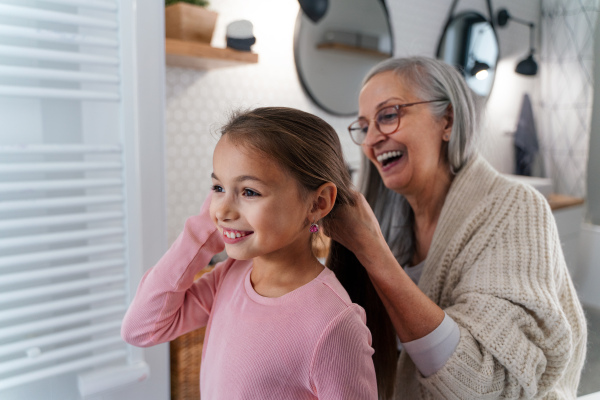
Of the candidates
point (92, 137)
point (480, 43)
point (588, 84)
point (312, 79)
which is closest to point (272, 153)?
point (92, 137)

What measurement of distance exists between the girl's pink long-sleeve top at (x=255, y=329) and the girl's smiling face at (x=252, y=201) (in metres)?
0.10

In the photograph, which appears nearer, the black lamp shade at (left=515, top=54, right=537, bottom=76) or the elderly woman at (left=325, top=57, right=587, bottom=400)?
the elderly woman at (left=325, top=57, right=587, bottom=400)

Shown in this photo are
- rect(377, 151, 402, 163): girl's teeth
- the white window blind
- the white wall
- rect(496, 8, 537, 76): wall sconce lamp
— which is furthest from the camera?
rect(496, 8, 537, 76): wall sconce lamp

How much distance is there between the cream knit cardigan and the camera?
0.70 m

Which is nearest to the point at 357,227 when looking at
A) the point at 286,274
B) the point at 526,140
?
the point at 286,274

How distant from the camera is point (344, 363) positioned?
A: 54cm

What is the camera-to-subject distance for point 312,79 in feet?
5.67

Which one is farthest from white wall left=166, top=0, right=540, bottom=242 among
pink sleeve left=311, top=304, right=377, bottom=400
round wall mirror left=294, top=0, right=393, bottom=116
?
pink sleeve left=311, top=304, right=377, bottom=400

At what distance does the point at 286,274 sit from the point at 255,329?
9cm

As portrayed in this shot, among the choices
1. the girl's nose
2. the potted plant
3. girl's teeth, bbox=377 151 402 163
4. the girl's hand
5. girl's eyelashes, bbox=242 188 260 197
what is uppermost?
the potted plant

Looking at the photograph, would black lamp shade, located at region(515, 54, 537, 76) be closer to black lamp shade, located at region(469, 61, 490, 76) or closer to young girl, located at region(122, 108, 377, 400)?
black lamp shade, located at region(469, 61, 490, 76)

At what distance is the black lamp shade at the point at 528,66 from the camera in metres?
2.15

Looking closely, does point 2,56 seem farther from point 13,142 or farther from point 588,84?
point 588,84

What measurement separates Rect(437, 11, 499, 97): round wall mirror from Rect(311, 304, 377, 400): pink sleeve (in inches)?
76.9
